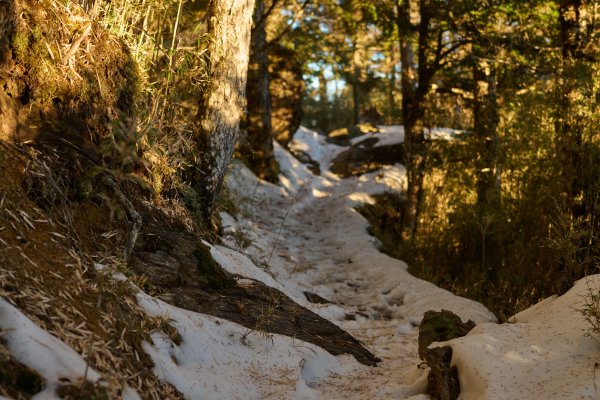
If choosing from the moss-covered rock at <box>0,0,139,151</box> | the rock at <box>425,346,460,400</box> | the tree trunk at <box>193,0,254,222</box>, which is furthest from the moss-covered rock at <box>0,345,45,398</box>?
the tree trunk at <box>193,0,254,222</box>

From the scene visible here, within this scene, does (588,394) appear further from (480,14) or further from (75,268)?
(480,14)

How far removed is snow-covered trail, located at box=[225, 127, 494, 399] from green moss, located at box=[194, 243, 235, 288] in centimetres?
97

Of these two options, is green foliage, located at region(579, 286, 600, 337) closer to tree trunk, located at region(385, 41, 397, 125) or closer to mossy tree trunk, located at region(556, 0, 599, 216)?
mossy tree trunk, located at region(556, 0, 599, 216)

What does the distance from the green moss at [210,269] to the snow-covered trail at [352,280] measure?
3.19ft


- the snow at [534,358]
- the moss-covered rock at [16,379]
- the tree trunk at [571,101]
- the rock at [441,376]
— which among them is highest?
the tree trunk at [571,101]

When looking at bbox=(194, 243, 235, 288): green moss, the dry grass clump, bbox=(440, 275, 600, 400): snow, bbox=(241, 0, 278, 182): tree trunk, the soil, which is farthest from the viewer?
bbox=(241, 0, 278, 182): tree trunk

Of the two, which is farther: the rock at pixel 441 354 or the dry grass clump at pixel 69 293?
the rock at pixel 441 354

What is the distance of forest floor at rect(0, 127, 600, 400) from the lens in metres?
2.06

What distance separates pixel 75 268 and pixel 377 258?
4825 millimetres

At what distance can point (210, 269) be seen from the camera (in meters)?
3.71

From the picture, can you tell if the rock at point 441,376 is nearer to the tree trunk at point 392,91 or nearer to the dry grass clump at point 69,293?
the dry grass clump at point 69,293

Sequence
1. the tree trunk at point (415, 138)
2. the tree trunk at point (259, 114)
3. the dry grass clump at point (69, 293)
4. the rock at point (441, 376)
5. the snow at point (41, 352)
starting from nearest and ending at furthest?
the snow at point (41, 352)
the dry grass clump at point (69, 293)
the rock at point (441, 376)
the tree trunk at point (415, 138)
the tree trunk at point (259, 114)

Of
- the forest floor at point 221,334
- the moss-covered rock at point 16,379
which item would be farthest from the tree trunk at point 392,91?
the moss-covered rock at point 16,379

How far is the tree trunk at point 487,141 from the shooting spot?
6.89m
